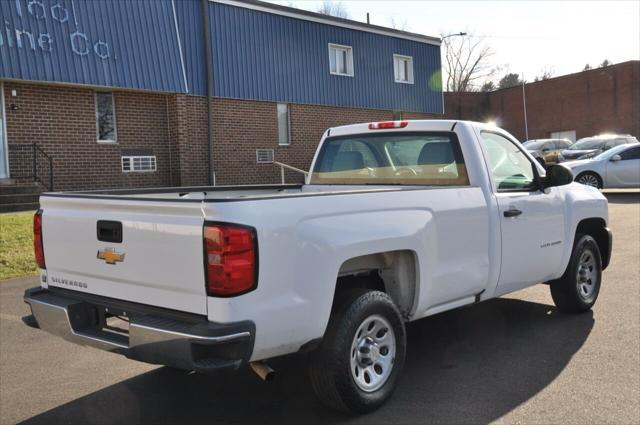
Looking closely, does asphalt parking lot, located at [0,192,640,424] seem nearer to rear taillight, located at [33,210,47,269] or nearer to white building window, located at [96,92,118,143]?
rear taillight, located at [33,210,47,269]

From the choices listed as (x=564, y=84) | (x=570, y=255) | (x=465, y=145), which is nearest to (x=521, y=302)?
(x=570, y=255)

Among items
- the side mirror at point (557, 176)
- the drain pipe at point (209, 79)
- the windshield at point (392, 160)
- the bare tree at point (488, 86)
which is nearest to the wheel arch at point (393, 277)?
the windshield at point (392, 160)

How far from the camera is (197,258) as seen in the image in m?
3.00

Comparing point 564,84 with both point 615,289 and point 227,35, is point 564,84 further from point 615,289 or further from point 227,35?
point 615,289

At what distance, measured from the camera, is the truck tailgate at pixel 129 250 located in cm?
305

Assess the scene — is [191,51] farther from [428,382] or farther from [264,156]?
[428,382]

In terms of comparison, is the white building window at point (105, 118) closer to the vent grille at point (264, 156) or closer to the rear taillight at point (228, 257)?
the vent grille at point (264, 156)

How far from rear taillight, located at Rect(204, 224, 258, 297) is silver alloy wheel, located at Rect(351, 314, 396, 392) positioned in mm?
952

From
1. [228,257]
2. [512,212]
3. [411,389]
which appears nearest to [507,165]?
[512,212]

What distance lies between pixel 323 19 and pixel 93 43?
8.72m

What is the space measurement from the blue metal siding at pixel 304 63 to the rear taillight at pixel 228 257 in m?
15.2

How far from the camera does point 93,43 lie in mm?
15133

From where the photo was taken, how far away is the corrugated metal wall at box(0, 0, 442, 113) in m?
14.3

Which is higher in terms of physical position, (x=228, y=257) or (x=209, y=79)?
(x=209, y=79)
